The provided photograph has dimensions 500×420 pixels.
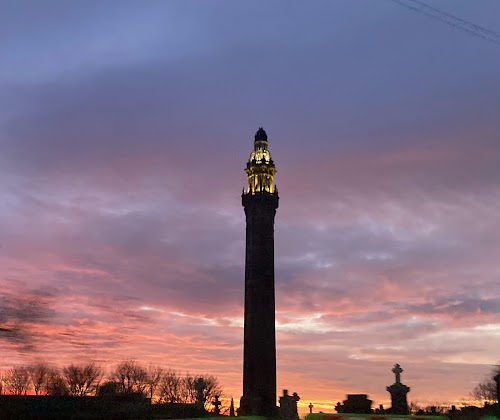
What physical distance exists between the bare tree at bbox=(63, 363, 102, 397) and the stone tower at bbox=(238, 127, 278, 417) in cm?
4519

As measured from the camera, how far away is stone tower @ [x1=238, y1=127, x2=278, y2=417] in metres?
81.5

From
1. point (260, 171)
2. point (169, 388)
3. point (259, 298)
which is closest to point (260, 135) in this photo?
point (260, 171)

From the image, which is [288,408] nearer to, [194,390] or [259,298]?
[259,298]

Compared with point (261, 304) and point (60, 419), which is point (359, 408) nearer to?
point (60, 419)

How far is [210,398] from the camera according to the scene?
111062 millimetres

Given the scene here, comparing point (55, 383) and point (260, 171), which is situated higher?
point (260, 171)

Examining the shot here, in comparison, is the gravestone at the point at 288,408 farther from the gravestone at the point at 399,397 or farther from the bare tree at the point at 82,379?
the bare tree at the point at 82,379

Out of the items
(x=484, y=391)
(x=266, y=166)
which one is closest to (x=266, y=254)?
(x=266, y=166)

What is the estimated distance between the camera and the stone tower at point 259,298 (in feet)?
267

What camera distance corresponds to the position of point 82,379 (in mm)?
116625

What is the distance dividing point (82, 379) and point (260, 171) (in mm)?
59074

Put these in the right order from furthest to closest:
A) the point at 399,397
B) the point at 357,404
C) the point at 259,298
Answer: the point at 259,298, the point at 357,404, the point at 399,397

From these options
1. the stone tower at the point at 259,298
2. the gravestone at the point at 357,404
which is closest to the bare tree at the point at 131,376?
the stone tower at the point at 259,298

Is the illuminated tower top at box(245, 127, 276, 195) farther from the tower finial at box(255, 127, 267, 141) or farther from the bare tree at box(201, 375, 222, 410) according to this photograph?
the bare tree at box(201, 375, 222, 410)
